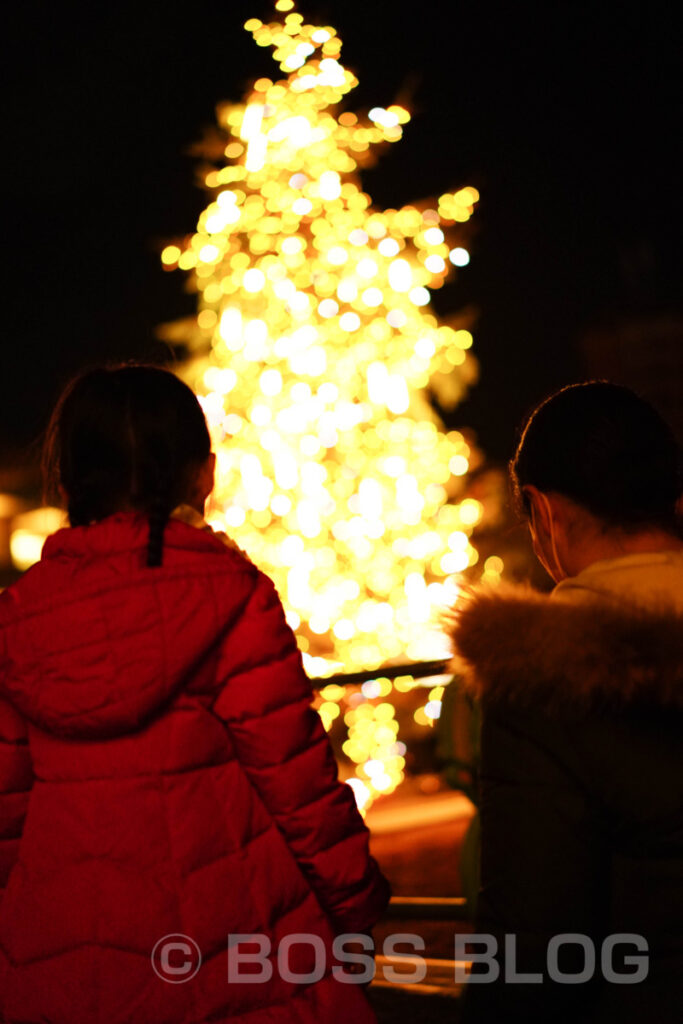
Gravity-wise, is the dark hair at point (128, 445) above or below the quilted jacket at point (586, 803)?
above

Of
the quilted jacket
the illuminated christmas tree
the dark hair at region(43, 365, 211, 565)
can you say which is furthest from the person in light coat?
the illuminated christmas tree

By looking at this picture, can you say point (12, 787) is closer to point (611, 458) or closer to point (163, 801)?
point (163, 801)

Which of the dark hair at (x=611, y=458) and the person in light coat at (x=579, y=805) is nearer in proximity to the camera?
the person in light coat at (x=579, y=805)

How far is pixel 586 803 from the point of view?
1366mm

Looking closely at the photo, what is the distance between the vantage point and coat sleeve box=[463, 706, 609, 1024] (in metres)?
1.34

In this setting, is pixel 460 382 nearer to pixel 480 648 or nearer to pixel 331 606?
pixel 331 606

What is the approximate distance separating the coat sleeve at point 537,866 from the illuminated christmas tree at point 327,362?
20.4ft

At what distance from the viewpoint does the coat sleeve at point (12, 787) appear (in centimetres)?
178

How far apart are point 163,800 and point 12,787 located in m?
0.30

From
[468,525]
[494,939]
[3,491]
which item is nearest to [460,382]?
[468,525]

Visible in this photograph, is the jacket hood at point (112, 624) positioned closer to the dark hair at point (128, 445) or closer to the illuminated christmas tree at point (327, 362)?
the dark hair at point (128, 445)

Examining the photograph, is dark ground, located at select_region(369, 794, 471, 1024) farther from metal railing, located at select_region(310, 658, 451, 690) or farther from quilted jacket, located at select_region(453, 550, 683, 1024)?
quilted jacket, located at select_region(453, 550, 683, 1024)

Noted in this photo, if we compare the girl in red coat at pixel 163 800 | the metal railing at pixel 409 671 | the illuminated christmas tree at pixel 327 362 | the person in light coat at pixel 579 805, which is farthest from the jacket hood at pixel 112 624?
the illuminated christmas tree at pixel 327 362

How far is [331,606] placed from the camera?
8078 millimetres
